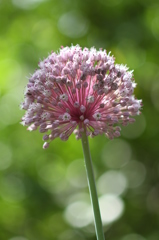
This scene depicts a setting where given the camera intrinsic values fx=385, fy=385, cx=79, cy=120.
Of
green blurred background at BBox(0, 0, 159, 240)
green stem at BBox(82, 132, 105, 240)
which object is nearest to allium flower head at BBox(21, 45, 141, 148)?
green stem at BBox(82, 132, 105, 240)

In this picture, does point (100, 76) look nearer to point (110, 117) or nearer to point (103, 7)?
point (110, 117)

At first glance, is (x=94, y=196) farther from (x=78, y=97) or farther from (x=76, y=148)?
(x=76, y=148)

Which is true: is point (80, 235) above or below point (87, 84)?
below

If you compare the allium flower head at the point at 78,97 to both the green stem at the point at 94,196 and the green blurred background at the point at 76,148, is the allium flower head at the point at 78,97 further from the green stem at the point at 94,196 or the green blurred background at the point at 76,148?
the green blurred background at the point at 76,148

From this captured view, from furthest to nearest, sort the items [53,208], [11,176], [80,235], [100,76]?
[11,176] → [53,208] → [80,235] → [100,76]

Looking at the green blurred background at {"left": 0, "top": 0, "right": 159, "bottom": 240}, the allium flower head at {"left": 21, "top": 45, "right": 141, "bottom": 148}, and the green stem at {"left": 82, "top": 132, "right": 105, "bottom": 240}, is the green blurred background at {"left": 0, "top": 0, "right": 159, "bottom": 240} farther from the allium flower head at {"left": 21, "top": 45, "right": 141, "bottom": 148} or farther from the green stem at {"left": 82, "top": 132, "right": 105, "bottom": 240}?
the green stem at {"left": 82, "top": 132, "right": 105, "bottom": 240}

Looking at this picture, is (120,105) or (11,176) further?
(11,176)

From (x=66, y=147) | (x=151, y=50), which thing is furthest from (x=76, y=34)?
(x=66, y=147)

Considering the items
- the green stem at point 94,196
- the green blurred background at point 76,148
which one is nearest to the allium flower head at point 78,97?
the green stem at point 94,196
